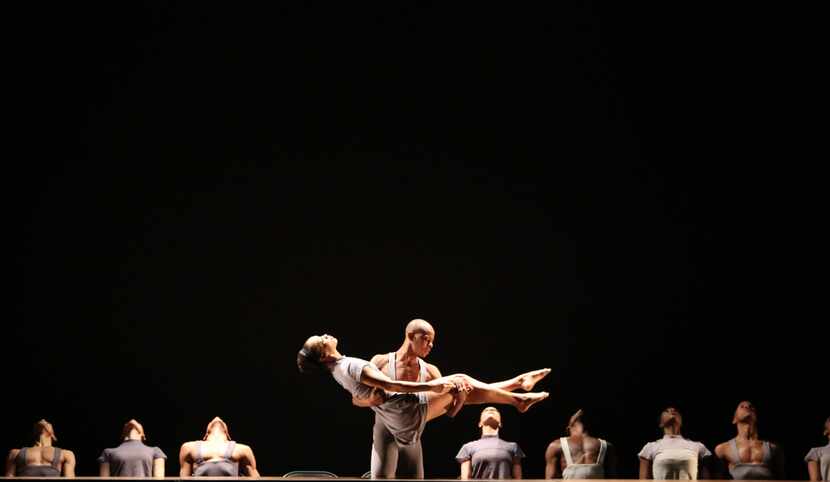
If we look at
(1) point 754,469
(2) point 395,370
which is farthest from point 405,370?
(1) point 754,469

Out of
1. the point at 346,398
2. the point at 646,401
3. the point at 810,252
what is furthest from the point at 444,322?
the point at 810,252

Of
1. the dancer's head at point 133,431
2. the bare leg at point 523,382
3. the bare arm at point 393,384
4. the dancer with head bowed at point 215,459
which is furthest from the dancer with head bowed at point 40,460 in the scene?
the bare leg at point 523,382

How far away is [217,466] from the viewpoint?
7.82m

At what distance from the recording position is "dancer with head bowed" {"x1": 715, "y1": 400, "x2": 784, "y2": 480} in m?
7.77

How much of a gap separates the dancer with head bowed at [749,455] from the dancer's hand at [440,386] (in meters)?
2.88

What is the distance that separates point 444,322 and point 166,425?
9.31 ft

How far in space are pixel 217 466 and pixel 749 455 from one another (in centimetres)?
392

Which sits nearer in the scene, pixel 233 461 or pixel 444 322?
pixel 233 461

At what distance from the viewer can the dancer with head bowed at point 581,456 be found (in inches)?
318

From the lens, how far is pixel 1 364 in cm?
1019

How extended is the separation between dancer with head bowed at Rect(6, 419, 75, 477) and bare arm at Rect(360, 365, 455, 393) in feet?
10.5

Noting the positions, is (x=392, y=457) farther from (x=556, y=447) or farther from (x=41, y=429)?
(x=41, y=429)

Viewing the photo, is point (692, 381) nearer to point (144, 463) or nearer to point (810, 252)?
point (810, 252)

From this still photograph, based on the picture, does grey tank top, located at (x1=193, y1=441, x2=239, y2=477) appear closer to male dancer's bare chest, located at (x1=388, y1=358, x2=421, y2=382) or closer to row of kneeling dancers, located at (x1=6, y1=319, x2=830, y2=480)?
row of kneeling dancers, located at (x1=6, y1=319, x2=830, y2=480)
